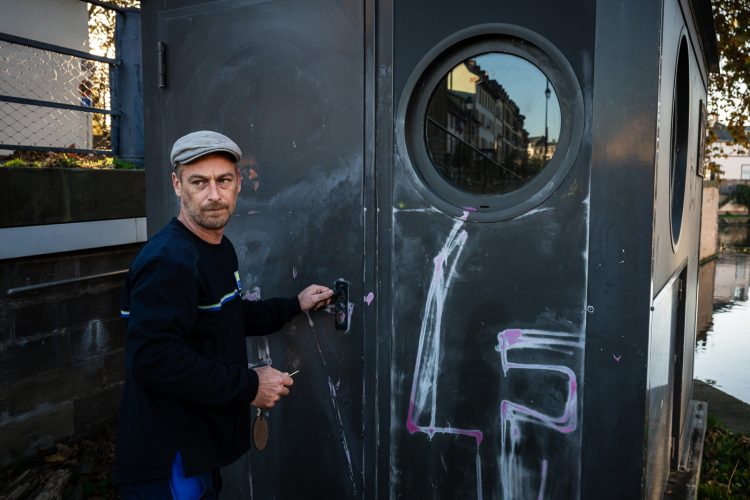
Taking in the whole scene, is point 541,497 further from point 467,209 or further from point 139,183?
point 139,183

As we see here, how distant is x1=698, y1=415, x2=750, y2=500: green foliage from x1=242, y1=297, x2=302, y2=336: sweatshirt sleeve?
10.4 feet

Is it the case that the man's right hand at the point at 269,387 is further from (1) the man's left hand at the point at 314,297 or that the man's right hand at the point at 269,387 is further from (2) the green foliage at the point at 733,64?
(2) the green foliage at the point at 733,64

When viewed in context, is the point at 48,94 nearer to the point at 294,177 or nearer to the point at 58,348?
the point at 58,348

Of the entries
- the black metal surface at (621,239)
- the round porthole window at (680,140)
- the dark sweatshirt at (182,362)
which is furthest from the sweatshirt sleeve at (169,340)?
the round porthole window at (680,140)

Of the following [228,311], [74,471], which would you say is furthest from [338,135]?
[74,471]

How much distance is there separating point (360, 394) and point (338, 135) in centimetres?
108

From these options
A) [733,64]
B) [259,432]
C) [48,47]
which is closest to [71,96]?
→ [48,47]

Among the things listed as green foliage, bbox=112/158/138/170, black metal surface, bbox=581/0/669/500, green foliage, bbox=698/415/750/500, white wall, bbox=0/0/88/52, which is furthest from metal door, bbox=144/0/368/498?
white wall, bbox=0/0/88/52

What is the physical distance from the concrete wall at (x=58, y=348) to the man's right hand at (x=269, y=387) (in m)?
2.68

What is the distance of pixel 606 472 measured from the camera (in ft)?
7.45

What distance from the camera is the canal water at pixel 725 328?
7.21 metres

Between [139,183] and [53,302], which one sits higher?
[139,183]

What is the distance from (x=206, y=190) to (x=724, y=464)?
172 inches

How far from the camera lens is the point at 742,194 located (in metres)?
37.5
